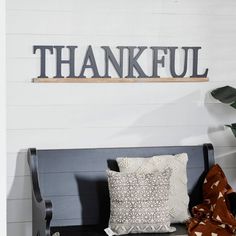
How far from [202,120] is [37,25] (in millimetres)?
1171

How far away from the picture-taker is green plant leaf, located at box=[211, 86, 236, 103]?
8.31ft

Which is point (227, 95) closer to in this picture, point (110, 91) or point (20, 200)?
point (110, 91)

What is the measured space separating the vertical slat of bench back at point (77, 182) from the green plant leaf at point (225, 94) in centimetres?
64

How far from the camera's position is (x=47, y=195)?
2537 millimetres

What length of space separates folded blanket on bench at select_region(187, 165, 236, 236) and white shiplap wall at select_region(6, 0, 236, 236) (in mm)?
292

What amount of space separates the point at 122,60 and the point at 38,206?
1.01 m

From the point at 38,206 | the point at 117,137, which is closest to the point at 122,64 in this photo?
the point at 117,137

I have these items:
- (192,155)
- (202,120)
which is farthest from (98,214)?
(202,120)

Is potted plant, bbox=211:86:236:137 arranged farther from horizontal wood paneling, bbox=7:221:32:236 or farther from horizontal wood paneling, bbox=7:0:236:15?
horizontal wood paneling, bbox=7:221:32:236

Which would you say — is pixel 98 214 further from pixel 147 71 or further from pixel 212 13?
pixel 212 13

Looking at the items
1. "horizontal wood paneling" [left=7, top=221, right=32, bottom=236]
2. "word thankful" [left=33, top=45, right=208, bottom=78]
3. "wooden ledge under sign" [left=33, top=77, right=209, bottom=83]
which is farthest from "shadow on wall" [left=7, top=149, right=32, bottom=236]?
"word thankful" [left=33, top=45, right=208, bottom=78]

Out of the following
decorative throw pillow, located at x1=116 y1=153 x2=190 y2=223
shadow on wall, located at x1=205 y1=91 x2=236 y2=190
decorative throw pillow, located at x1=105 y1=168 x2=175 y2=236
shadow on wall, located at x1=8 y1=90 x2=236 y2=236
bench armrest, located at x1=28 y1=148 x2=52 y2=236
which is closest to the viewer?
bench armrest, located at x1=28 y1=148 x2=52 y2=236

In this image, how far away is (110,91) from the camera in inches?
105

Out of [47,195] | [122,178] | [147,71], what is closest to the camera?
[122,178]
